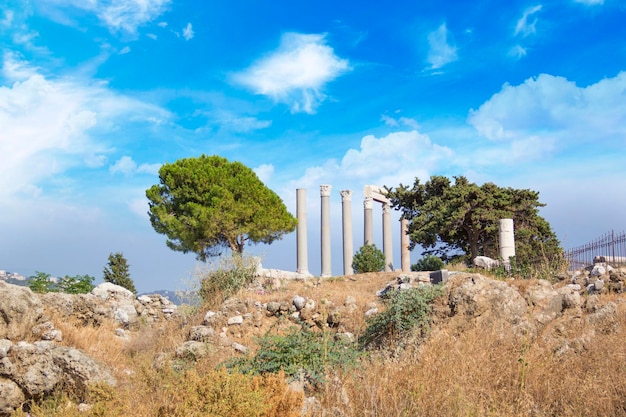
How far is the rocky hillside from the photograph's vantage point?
5164 mm

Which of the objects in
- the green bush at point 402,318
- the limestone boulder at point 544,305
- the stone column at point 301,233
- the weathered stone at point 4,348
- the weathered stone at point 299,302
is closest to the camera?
the weathered stone at point 4,348

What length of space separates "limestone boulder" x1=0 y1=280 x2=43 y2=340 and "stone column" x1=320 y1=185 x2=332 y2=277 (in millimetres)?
24233

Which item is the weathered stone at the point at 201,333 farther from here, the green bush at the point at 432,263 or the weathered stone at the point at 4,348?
the green bush at the point at 432,263

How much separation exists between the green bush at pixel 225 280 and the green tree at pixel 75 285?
6.61m

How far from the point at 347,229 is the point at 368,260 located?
4443mm

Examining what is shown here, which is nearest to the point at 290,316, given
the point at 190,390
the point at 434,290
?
the point at 434,290

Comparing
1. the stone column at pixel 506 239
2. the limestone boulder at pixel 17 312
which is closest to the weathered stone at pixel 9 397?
the limestone boulder at pixel 17 312

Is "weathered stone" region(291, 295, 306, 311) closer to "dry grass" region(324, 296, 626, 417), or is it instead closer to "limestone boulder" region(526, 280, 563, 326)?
"limestone boulder" region(526, 280, 563, 326)

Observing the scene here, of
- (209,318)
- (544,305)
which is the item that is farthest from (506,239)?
(544,305)

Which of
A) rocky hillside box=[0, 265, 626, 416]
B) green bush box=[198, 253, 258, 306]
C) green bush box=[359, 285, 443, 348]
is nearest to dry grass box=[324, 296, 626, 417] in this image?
rocky hillside box=[0, 265, 626, 416]

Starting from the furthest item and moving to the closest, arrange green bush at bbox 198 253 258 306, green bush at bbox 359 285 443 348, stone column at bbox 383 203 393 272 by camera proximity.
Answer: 1. stone column at bbox 383 203 393 272
2. green bush at bbox 198 253 258 306
3. green bush at bbox 359 285 443 348

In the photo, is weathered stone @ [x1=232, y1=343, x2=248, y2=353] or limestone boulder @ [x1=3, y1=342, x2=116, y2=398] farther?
weathered stone @ [x1=232, y1=343, x2=248, y2=353]

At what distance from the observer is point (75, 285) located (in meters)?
20.6

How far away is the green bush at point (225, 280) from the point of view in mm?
15977
